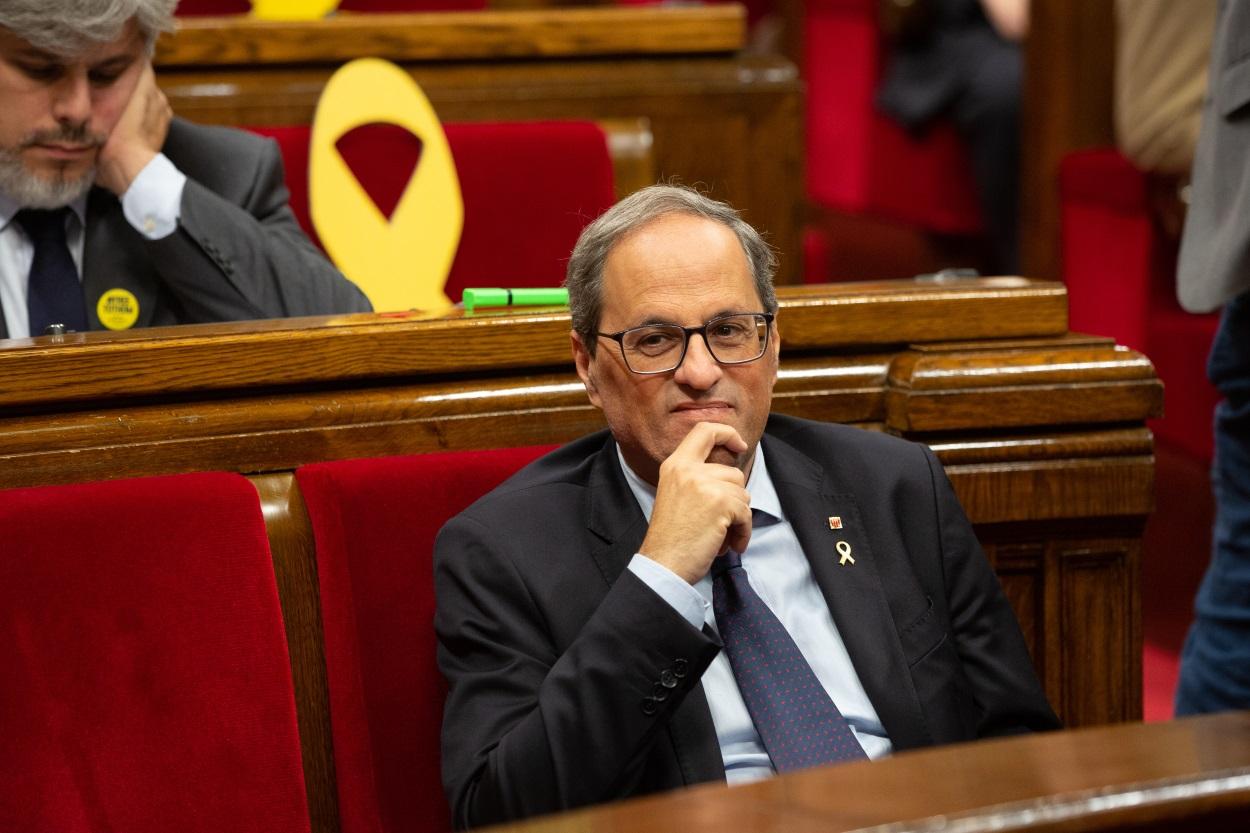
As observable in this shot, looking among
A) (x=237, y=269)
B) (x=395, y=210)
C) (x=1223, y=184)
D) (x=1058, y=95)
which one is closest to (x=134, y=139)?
(x=237, y=269)

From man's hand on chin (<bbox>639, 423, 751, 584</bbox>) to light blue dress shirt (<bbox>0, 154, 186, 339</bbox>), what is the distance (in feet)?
2.41

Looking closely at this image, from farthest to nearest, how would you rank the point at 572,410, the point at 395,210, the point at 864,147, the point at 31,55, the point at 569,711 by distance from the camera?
the point at 864,147 → the point at 395,210 → the point at 31,55 → the point at 572,410 → the point at 569,711

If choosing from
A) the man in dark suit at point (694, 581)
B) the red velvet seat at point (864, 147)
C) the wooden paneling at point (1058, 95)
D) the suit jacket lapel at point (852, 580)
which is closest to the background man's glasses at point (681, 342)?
the man in dark suit at point (694, 581)

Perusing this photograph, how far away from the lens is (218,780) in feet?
3.29

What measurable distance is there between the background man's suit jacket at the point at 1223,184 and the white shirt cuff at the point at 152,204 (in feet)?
3.17

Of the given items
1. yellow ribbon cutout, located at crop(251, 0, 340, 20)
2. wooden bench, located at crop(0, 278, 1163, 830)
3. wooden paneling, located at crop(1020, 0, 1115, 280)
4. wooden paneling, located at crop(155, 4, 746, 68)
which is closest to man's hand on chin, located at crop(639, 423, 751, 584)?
wooden bench, located at crop(0, 278, 1163, 830)

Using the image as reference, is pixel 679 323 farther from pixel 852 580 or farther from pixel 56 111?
pixel 56 111

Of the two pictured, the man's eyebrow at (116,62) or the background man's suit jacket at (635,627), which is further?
the man's eyebrow at (116,62)

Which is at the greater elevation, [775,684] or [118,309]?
[118,309]

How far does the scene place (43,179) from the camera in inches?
59.0

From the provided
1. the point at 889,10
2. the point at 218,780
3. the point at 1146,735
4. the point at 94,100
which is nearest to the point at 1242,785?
the point at 1146,735

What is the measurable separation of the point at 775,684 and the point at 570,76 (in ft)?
4.15

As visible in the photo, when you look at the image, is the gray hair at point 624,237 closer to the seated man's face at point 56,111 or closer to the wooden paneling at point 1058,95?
the seated man's face at point 56,111

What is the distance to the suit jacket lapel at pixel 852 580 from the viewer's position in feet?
3.46
